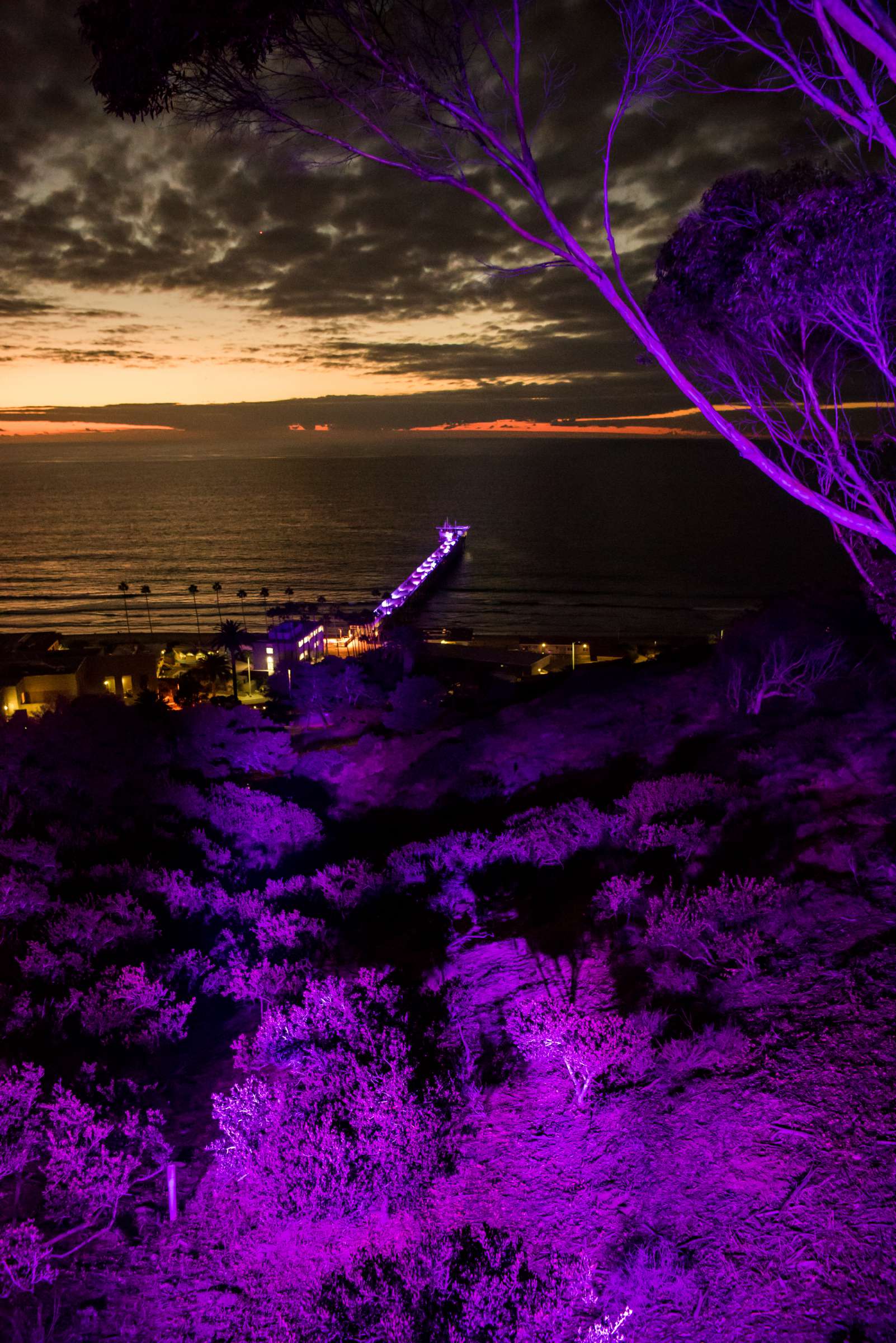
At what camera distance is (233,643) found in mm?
32938

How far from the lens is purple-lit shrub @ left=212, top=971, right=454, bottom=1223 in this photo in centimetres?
462

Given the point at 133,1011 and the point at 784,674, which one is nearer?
the point at 133,1011

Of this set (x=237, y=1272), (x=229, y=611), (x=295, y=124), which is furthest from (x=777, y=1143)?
(x=229, y=611)

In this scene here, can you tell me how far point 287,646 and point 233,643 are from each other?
7.13 feet

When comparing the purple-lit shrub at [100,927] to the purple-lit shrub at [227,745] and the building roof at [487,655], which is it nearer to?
the purple-lit shrub at [227,745]

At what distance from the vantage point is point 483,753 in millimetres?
14234

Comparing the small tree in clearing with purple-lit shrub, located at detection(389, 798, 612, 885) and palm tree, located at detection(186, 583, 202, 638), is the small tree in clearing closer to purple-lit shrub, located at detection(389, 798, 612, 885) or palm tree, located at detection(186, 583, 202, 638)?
purple-lit shrub, located at detection(389, 798, 612, 885)

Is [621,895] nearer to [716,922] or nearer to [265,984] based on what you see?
[716,922]

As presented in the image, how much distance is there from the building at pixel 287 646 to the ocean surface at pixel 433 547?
61.0 ft

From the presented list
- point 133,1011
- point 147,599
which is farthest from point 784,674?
point 147,599

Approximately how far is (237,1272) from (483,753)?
401 inches

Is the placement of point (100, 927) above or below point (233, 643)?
below

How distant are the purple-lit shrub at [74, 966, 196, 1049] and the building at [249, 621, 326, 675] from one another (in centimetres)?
2513

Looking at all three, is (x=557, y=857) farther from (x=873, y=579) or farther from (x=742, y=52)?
(x=742, y=52)
